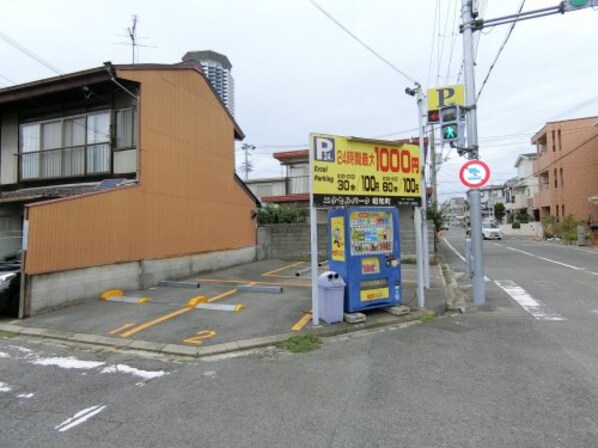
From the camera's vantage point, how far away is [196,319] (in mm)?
7453

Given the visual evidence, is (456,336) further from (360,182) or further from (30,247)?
(30,247)

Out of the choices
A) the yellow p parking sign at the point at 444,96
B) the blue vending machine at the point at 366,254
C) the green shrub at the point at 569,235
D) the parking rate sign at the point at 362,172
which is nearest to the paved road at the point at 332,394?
the blue vending machine at the point at 366,254

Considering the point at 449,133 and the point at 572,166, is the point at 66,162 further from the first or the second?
the point at 572,166

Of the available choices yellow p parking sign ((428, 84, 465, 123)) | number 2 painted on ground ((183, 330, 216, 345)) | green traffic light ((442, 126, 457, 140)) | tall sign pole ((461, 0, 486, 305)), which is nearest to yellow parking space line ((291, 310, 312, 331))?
number 2 painted on ground ((183, 330, 216, 345))

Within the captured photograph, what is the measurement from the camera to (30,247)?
7910 mm

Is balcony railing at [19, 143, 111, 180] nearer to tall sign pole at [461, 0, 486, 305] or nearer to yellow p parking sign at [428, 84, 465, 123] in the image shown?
yellow p parking sign at [428, 84, 465, 123]

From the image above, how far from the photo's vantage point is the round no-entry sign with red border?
8.77 meters

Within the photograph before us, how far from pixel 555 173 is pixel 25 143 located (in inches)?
1585

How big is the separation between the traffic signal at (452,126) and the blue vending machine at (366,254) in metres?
2.42

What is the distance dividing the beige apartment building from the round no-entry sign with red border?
3013 centimetres

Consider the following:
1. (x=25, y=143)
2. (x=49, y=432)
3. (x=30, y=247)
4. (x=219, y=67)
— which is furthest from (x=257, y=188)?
(x=49, y=432)

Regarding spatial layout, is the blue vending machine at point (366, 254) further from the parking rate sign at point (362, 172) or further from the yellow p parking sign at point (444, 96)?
the yellow p parking sign at point (444, 96)

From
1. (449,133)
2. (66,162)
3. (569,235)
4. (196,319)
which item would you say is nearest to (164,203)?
(66,162)

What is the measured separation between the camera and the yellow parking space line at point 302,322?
6.71m
